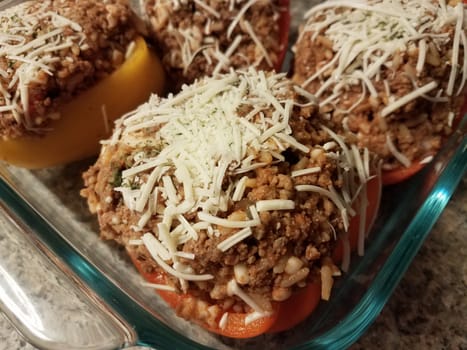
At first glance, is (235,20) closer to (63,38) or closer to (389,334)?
(63,38)

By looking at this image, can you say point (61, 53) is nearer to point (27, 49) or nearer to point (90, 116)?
point (27, 49)

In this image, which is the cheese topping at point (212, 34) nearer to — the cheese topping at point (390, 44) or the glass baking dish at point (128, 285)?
the cheese topping at point (390, 44)

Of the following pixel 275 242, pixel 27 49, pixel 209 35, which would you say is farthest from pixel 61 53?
pixel 275 242

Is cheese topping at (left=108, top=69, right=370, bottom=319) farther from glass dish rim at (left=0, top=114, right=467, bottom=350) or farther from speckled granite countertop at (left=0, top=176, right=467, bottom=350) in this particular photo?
speckled granite countertop at (left=0, top=176, right=467, bottom=350)

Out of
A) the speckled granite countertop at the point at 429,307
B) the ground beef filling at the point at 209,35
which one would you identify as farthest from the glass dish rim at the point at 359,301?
the ground beef filling at the point at 209,35

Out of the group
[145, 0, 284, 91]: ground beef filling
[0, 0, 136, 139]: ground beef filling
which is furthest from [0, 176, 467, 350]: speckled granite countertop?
[145, 0, 284, 91]: ground beef filling

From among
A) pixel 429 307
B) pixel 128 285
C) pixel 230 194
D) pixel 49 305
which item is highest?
pixel 230 194

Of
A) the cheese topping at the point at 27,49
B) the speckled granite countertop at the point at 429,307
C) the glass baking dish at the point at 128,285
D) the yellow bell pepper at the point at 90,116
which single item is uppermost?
the cheese topping at the point at 27,49

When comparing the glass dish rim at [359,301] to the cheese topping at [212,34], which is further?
the cheese topping at [212,34]
